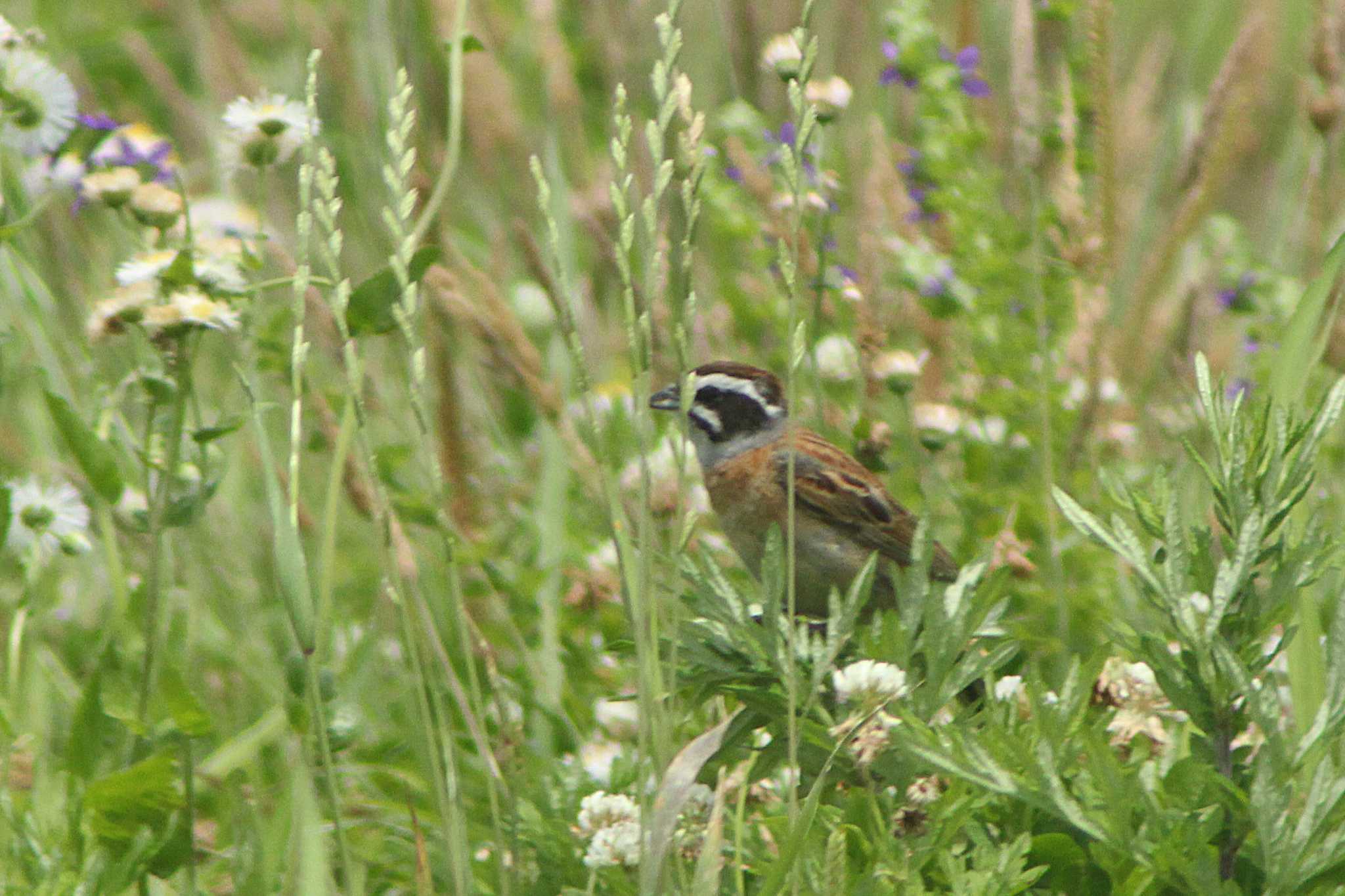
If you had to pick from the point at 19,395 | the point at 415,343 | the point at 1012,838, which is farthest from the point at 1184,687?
the point at 19,395

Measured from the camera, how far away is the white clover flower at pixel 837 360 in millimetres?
3770

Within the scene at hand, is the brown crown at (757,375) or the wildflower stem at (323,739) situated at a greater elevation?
the brown crown at (757,375)

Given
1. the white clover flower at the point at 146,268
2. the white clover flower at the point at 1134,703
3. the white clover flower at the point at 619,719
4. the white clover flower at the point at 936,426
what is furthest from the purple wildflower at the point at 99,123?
the white clover flower at the point at 1134,703

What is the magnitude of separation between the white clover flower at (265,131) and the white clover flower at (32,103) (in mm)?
266

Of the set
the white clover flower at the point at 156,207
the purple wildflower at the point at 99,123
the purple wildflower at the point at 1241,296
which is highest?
the purple wildflower at the point at 99,123

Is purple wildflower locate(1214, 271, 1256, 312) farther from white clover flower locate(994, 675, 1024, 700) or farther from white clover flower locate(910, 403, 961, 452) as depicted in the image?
white clover flower locate(994, 675, 1024, 700)

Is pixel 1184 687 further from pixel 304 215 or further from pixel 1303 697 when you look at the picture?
pixel 304 215

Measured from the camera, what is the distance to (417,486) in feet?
13.6

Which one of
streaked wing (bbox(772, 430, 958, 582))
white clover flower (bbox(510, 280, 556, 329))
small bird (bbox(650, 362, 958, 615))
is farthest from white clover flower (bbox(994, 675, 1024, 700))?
white clover flower (bbox(510, 280, 556, 329))

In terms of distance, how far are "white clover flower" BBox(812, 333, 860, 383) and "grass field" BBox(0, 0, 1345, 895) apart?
2 centimetres

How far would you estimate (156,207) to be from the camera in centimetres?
259

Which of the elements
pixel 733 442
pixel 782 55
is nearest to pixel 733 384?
pixel 733 442

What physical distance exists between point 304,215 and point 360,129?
309 cm

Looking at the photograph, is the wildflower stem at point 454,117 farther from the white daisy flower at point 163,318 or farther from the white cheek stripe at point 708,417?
the white cheek stripe at point 708,417
